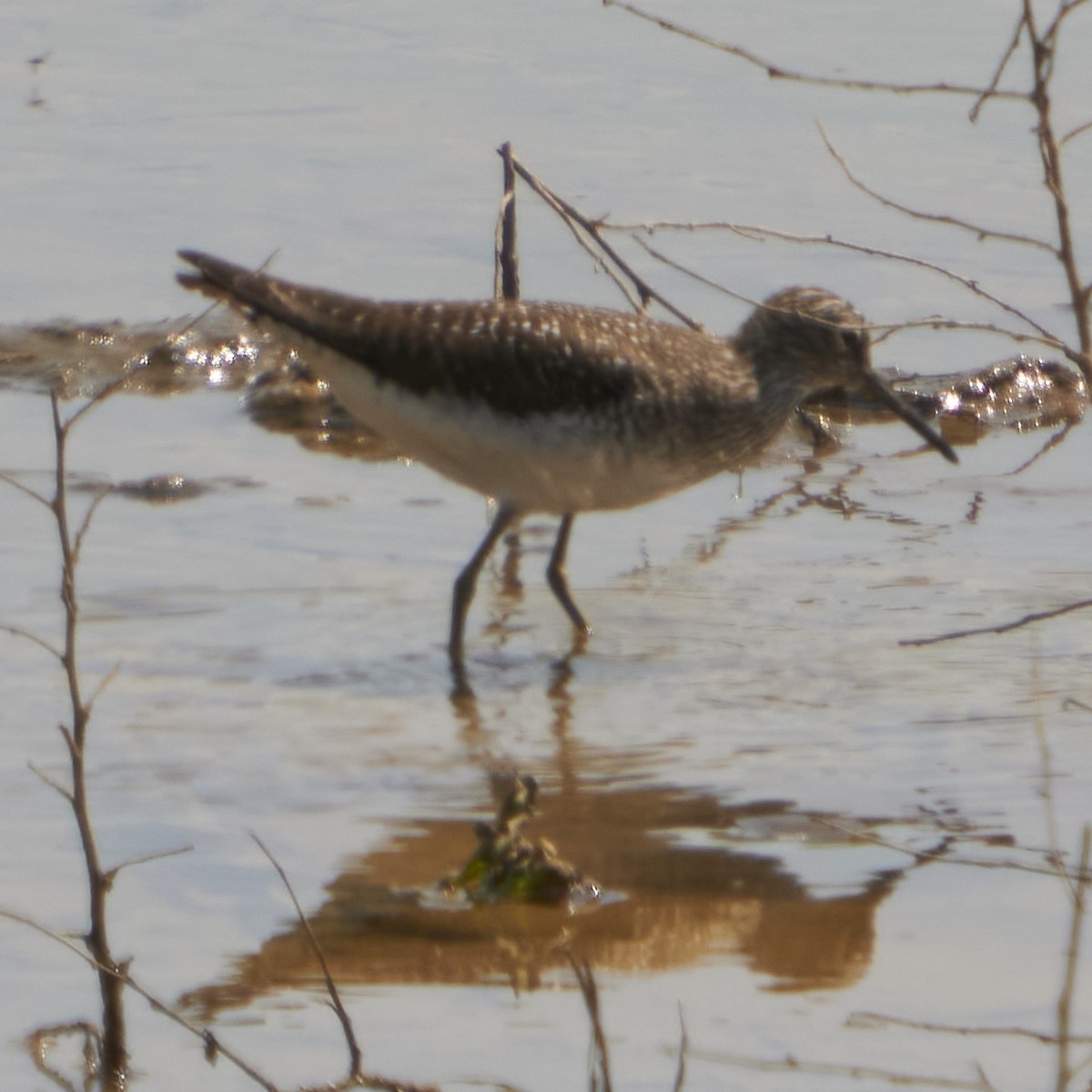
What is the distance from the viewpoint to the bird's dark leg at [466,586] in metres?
6.44

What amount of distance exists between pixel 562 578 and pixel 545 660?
356 mm

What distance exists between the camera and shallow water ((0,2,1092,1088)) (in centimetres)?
415

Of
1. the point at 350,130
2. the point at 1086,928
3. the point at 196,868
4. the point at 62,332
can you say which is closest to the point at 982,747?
the point at 1086,928

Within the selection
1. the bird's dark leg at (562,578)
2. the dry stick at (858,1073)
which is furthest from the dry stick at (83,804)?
the bird's dark leg at (562,578)

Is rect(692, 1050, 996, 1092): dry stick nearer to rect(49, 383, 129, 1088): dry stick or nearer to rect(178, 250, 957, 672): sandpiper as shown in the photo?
rect(49, 383, 129, 1088): dry stick

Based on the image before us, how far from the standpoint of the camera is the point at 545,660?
21.5 ft

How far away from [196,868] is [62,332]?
479 centimetres

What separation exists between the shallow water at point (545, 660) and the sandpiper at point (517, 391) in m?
0.51

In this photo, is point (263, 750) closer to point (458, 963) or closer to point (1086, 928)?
point (458, 963)

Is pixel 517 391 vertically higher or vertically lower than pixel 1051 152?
lower

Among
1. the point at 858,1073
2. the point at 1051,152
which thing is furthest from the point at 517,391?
the point at 858,1073

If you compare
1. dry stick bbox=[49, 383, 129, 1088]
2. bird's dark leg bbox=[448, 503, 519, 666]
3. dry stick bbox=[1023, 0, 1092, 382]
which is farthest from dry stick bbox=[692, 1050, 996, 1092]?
bird's dark leg bbox=[448, 503, 519, 666]

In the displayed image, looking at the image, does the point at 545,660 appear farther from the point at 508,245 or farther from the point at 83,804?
the point at 83,804

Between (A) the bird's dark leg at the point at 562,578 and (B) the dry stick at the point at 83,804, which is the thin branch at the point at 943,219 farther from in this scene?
(A) the bird's dark leg at the point at 562,578
